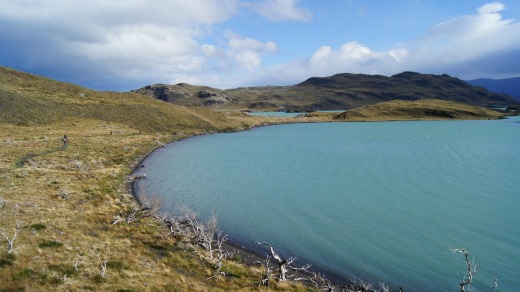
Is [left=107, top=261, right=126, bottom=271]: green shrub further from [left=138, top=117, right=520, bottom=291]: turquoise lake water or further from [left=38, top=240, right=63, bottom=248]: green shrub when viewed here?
[left=138, top=117, right=520, bottom=291]: turquoise lake water

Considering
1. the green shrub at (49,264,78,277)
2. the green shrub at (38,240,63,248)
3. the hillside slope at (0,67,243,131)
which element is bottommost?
the green shrub at (49,264,78,277)

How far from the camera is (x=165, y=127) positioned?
110 metres

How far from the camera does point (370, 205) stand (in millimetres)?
37500

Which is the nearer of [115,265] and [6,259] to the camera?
[6,259]

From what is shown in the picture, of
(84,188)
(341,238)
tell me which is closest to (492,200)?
(341,238)

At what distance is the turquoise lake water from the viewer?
955 inches

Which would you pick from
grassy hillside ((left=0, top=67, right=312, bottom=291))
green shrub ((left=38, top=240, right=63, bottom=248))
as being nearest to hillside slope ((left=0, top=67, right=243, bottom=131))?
grassy hillside ((left=0, top=67, right=312, bottom=291))

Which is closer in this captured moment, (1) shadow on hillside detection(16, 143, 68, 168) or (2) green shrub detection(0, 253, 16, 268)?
(2) green shrub detection(0, 253, 16, 268)

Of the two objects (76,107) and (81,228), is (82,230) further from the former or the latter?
(76,107)

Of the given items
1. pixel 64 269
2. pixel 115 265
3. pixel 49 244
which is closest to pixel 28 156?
pixel 49 244

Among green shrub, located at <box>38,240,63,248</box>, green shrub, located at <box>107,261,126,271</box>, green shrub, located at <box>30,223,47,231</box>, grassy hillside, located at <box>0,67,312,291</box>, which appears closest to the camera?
grassy hillside, located at <box>0,67,312,291</box>

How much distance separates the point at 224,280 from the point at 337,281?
7.61 metres

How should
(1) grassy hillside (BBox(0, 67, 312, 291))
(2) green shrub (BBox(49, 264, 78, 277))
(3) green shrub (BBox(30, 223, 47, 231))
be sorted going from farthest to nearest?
(3) green shrub (BBox(30, 223, 47, 231)) → (1) grassy hillside (BBox(0, 67, 312, 291)) → (2) green shrub (BBox(49, 264, 78, 277))

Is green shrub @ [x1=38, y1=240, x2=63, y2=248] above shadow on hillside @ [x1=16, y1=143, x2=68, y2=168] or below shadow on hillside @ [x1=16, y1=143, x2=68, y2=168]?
below
